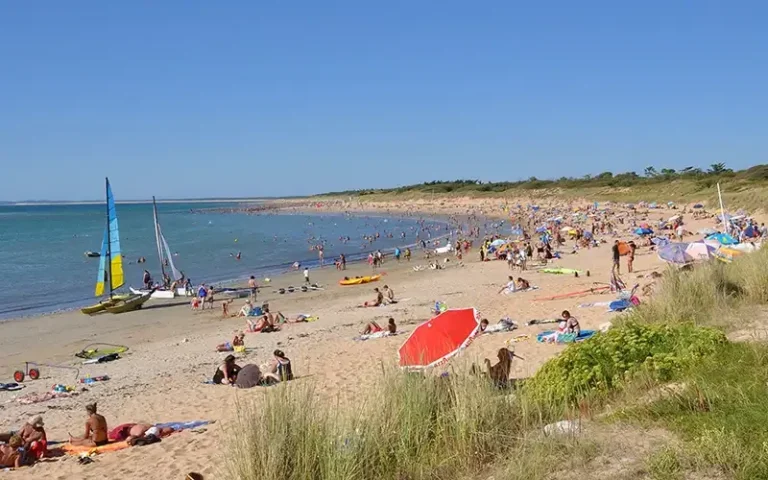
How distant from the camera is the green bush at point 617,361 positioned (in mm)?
6000

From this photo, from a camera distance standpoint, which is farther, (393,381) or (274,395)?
(393,381)

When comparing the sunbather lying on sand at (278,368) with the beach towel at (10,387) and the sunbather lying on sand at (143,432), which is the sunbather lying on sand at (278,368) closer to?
the sunbather lying on sand at (143,432)

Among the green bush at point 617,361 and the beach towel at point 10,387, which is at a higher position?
the green bush at point 617,361

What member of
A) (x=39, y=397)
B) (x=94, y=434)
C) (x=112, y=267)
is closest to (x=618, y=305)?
(x=94, y=434)

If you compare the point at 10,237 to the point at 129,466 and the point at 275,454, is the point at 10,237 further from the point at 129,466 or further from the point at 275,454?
the point at 275,454

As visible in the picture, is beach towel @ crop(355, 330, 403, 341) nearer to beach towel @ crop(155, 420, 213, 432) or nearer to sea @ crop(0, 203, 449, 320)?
beach towel @ crop(155, 420, 213, 432)

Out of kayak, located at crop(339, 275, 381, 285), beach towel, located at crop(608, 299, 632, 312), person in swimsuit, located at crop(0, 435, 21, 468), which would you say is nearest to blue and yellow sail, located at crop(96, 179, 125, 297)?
kayak, located at crop(339, 275, 381, 285)

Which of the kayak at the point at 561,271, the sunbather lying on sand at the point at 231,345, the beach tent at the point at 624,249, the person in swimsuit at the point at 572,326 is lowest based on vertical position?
the sunbather lying on sand at the point at 231,345

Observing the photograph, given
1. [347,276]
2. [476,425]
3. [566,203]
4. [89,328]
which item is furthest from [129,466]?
[566,203]

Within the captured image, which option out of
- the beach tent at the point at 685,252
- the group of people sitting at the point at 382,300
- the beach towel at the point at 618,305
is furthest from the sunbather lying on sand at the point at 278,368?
the beach tent at the point at 685,252

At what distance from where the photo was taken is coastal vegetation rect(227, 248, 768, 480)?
432cm

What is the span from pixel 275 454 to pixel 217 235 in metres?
64.0

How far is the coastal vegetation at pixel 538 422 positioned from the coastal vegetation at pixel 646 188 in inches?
1651

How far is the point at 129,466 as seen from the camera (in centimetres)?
821
